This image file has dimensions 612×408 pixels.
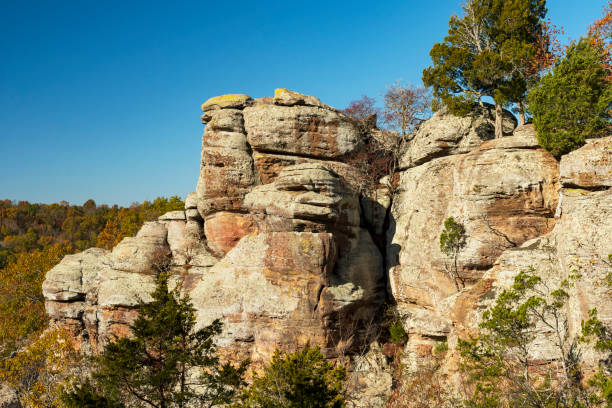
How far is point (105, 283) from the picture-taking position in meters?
26.4

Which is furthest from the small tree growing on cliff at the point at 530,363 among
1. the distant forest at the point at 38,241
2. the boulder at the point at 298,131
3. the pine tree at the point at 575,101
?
the distant forest at the point at 38,241

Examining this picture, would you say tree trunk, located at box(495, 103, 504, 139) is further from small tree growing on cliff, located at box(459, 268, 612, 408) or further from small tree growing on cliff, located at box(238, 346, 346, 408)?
small tree growing on cliff, located at box(238, 346, 346, 408)

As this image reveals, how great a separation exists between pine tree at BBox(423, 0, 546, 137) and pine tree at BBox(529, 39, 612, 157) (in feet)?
13.2

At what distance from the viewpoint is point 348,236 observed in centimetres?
2433

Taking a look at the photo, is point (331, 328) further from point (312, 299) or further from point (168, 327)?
point (168, 327)

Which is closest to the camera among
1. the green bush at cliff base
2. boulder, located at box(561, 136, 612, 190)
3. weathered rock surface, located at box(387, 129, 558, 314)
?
boulder, located at box(561, 136, 612, 190)

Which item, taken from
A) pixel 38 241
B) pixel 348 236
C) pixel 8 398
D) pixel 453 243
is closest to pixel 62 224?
pixel 38 241

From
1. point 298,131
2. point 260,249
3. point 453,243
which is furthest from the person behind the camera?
point 298,131

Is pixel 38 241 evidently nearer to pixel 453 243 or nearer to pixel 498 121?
pixel 453 243

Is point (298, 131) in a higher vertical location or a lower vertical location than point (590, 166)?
higher

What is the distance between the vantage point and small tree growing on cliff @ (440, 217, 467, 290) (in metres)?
21.3

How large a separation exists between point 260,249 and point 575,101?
60.2 ft

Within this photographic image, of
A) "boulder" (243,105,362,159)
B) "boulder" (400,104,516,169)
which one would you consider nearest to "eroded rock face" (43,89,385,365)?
"boulder" (243,105,362,159)

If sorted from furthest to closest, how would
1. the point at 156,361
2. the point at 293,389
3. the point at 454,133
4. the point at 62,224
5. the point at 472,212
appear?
the point at 62,224, the point at 454,133, the point at 472,212, the point at 156,361, the point at 293,389
